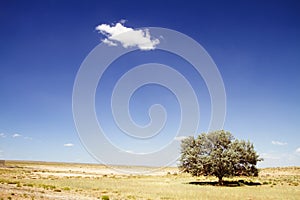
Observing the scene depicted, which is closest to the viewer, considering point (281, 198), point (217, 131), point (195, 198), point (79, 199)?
point (79, 199)

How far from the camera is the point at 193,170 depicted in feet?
179

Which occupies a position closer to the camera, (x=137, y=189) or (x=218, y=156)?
(x=137, y=189)

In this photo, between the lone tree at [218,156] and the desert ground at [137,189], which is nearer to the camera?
the desert ground at [137,189]

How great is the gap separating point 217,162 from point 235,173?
155 inches

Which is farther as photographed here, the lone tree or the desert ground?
the lone tree

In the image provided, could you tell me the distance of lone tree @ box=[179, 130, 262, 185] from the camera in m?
52.3

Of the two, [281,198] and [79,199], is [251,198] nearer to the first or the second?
[281,198]

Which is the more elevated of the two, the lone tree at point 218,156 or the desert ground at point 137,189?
the lone tree at point 218,156

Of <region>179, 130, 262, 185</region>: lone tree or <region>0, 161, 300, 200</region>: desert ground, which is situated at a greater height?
<region>179, 130, 262, 185</region>: lone tree

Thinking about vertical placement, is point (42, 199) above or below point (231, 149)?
below

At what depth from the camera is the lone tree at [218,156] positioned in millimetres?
52281

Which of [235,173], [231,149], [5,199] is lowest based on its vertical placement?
[5,199]

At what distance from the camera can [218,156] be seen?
5297 centimetres

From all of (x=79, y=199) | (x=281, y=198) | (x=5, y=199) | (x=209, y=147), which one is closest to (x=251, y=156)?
(x=209, y=147)
